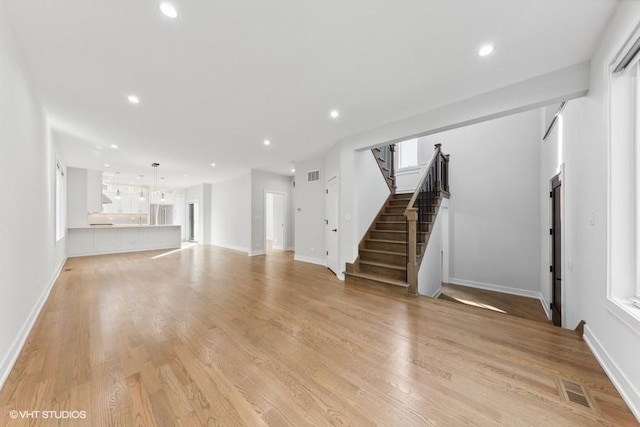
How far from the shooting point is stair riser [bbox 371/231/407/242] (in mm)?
4561

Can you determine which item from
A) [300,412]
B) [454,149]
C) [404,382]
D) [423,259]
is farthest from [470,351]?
[454,149]

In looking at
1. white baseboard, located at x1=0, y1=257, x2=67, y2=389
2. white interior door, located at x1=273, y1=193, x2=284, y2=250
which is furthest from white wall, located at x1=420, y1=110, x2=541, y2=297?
white baseboard, located at x1=0, y1=257, x2=67, y2=389

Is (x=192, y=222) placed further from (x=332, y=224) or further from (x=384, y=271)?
(x=384, y=271)

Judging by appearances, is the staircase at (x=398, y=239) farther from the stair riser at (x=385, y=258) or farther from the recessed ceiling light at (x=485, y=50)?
the recessed ceiling light at (x=485, y=50)

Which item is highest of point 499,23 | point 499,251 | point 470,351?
point 499,23

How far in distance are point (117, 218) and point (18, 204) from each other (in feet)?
29.0

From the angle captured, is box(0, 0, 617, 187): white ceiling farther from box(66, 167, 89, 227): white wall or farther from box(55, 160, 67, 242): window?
box(66, 167, 89, 227): white wall

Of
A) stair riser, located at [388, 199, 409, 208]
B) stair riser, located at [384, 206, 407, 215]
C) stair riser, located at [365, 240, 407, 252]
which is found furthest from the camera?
stair riser, located at [388, 199, 409, 208]

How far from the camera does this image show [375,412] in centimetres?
139

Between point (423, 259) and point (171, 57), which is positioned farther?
point (423, 259)

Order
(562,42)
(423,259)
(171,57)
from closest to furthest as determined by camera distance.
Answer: (562,42), (171,57), (423,259)

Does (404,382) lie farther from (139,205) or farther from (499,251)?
(139,205)

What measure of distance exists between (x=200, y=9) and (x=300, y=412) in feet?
9.19

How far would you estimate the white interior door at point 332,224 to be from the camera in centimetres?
486
